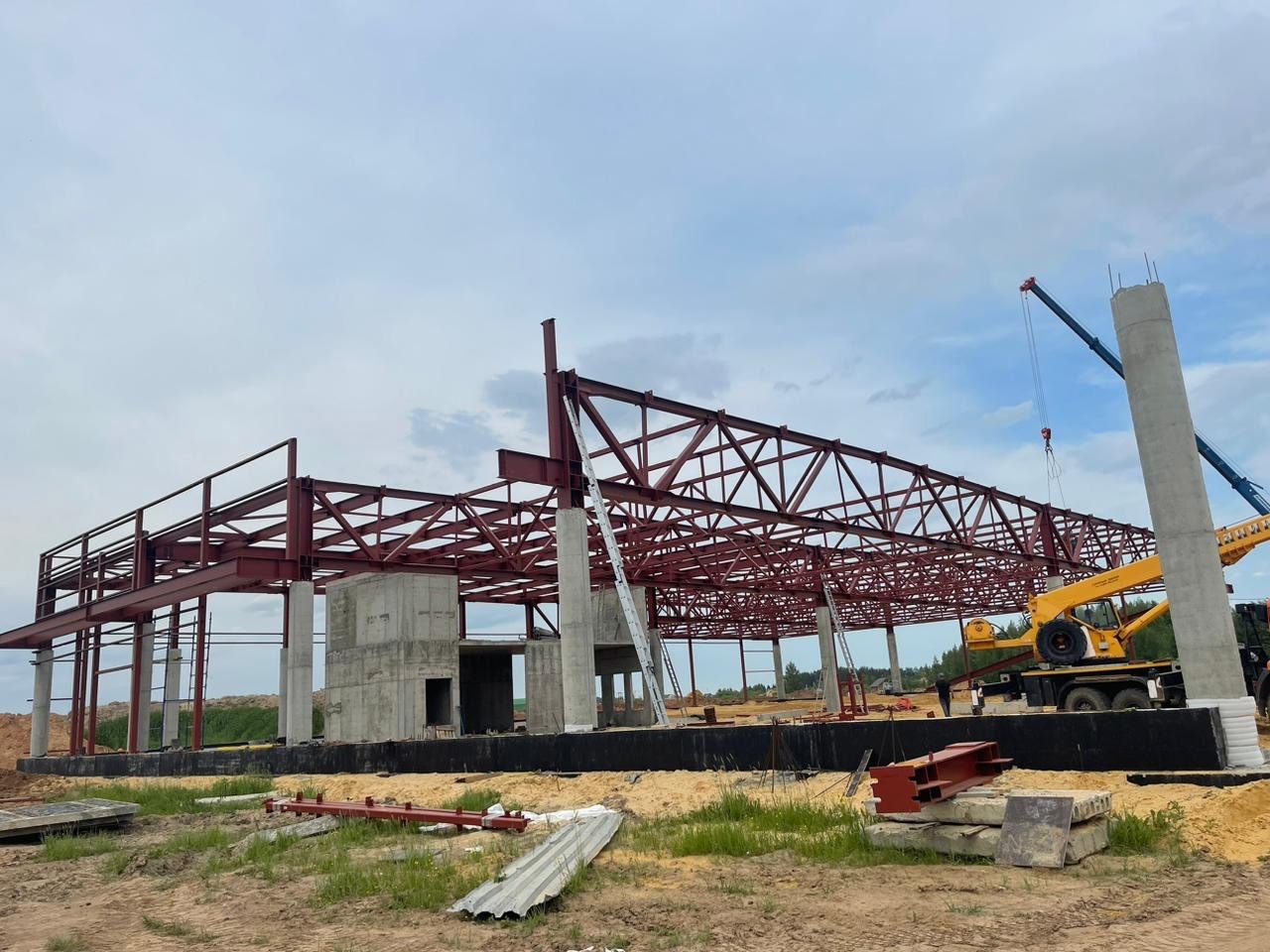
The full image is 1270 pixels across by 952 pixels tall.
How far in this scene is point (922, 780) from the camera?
10.1m

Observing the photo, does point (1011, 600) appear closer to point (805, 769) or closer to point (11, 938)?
point (805, 769)

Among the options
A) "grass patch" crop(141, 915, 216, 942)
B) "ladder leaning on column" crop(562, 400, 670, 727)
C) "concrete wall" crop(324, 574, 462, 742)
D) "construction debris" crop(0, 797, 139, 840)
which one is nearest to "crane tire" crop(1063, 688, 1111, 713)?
"ladder leaning on column" crop(562, 400, 670, 727)

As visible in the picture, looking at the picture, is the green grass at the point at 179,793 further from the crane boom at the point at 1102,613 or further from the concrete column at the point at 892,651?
the concrete column at the point at 892,651

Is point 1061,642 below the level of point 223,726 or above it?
above

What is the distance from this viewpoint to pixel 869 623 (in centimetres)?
6394

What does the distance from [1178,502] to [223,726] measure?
206 feet

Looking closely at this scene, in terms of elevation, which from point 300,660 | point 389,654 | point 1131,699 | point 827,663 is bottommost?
point 1131,699

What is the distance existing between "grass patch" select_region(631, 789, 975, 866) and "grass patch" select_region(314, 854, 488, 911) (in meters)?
2.32

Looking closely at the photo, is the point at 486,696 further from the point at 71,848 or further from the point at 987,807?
the point at 987,807

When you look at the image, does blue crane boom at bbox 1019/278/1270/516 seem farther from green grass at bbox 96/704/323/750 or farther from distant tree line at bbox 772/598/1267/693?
green grass at bbox 96/704/323/750

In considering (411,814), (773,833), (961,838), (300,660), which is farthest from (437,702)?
(961,838)

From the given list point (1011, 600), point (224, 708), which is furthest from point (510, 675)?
point (224, 708)

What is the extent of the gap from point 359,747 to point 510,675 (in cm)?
1490

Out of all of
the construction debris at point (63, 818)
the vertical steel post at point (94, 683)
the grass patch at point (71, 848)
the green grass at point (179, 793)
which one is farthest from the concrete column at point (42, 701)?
the grass patch at point (71, 848)
